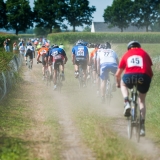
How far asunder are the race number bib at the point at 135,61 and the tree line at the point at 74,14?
111 meters

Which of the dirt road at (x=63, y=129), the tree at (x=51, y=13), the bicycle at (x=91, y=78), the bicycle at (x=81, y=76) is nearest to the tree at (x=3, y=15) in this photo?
the tree at (x=51, y=13)

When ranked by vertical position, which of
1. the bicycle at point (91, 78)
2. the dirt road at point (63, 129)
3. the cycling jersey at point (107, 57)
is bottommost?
the dirt road at point (63, 129)

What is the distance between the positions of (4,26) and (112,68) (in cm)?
12203

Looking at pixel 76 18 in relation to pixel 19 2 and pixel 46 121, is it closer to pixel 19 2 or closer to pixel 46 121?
pixel 19 2

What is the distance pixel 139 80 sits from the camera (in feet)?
28.0

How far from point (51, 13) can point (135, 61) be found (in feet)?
384

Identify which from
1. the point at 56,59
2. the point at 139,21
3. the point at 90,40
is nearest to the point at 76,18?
the point at 139,21

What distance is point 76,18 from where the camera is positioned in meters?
123

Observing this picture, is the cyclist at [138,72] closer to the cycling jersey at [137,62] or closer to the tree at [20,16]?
the cycling jersey at [137,62]

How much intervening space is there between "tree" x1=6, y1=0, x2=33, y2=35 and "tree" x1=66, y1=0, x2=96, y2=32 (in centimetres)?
1164

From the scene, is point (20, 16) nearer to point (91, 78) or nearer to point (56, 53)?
point (91, 78)

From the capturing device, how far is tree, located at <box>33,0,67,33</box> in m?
123

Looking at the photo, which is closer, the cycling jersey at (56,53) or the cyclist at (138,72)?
the cyclist at (138,72)

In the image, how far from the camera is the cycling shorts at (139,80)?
852 centimetres
